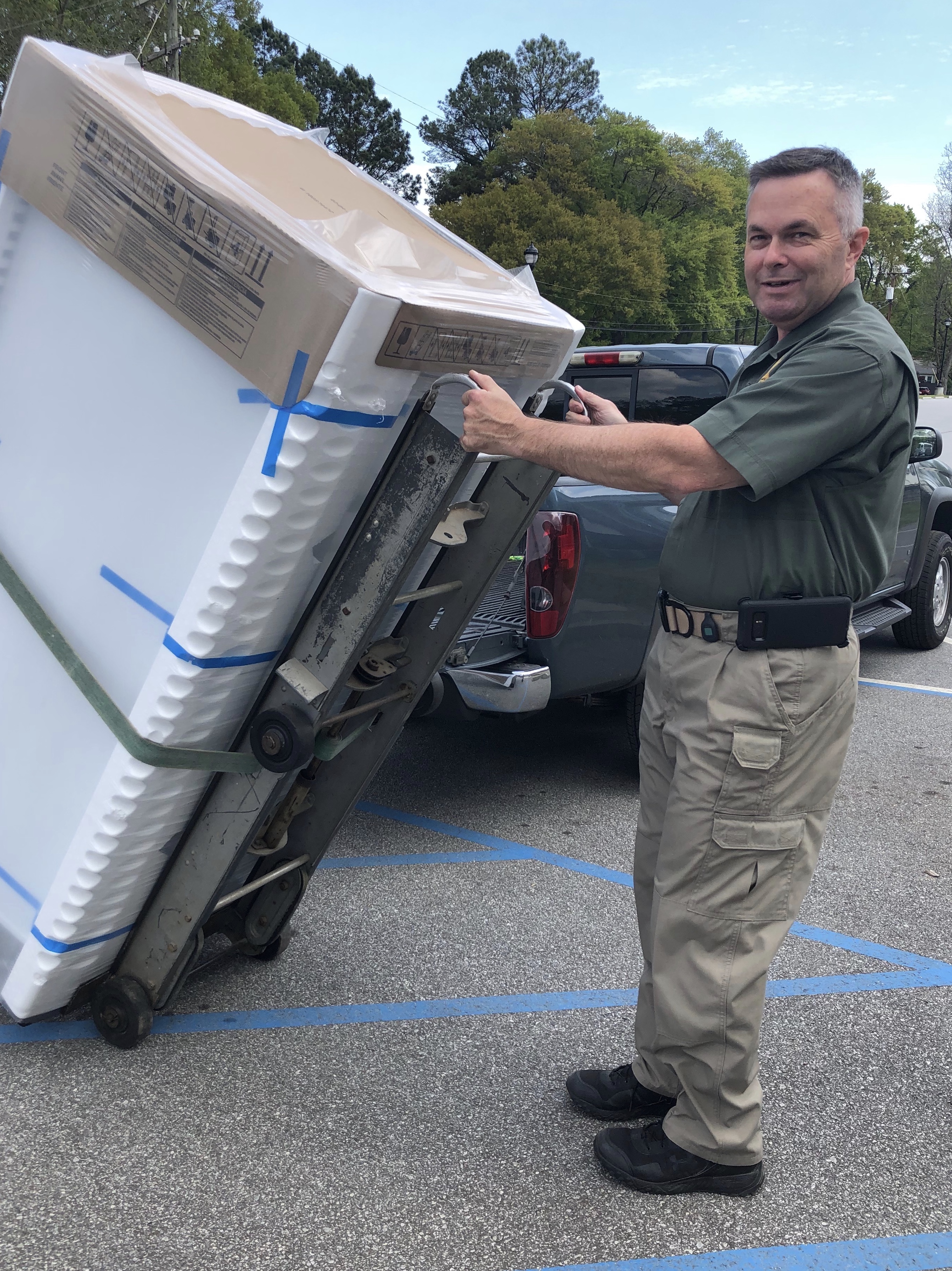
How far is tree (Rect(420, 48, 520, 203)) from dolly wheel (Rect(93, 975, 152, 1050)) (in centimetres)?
7205

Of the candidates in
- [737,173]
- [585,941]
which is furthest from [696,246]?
[585,941]

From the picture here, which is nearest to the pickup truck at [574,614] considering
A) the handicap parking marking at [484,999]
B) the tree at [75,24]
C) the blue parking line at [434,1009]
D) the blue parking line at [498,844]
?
the blue parking line at [498,844]

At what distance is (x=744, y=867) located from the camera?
6.83 ft

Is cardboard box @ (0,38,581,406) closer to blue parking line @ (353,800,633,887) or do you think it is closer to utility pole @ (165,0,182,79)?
blue parking line @ (353,800,633,887)

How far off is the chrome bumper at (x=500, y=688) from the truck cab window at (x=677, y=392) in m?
1.71

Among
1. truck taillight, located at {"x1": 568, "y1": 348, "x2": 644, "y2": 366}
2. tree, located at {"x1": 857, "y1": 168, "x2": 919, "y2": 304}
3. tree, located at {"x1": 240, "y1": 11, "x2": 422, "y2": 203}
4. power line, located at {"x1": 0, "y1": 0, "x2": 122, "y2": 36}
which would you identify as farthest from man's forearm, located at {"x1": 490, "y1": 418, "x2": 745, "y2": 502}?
tree, located at {"x1": 857, "y1": 168, "x2": 919, "y2": 304}

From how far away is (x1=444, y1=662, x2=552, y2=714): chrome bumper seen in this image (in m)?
3.83

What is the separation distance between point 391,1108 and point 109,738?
1.09m

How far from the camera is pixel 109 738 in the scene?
2139 mm

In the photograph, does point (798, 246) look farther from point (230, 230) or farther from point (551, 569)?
point (551, 569)

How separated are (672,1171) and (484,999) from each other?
0.81 m

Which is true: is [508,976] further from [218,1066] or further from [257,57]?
[257,57]

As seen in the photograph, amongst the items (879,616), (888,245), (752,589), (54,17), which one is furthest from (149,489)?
(888,245)

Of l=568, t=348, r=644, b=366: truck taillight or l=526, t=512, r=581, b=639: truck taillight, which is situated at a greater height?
l=568, t=348, r=644, b=366: truck taillight
